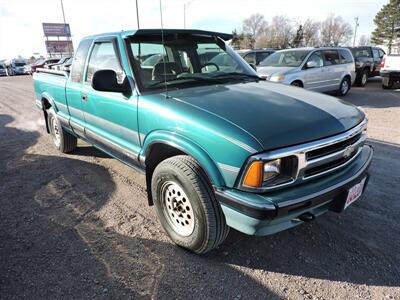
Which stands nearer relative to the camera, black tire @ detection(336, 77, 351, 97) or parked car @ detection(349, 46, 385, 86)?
black tire @ detection(336, 77, 351, 97)

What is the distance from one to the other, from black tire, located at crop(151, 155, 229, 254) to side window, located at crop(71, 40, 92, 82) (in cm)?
223

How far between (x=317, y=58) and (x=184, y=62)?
24.6ft

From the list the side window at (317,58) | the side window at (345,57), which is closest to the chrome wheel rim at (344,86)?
the side window at (345,57)

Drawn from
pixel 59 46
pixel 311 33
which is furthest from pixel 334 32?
pixel 59 46

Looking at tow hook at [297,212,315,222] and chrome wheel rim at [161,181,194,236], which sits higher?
tow hook at [297,212,315,222]

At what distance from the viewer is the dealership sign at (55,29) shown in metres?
56.3

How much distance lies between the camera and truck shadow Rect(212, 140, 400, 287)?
256cm

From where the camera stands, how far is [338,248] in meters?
2.83

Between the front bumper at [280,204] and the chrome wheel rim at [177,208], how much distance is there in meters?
0.49

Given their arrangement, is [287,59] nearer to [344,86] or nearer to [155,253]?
[344,86]

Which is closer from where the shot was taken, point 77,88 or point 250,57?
point 77,88

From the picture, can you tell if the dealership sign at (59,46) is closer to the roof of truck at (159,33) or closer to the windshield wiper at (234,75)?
the roof of truck at (159,33)

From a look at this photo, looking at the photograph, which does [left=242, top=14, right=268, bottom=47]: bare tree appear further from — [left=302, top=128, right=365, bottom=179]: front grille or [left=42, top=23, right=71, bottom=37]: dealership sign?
[left=302, top=128, right=365, bottom=179]: front grille

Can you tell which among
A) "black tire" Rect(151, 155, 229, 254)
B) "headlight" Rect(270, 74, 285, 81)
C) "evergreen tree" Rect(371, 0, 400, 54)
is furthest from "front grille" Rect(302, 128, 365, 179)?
"evergreen tree" Rect(371, 0, 400, 54)
